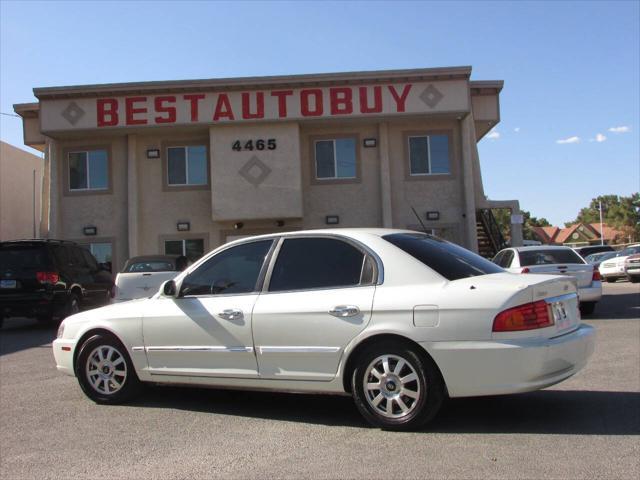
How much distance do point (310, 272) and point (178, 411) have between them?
1857 mm

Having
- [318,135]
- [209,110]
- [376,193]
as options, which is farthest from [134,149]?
[376,193]

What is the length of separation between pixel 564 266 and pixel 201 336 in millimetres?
8948

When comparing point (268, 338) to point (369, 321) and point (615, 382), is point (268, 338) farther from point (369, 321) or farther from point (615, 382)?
point (615, 382)

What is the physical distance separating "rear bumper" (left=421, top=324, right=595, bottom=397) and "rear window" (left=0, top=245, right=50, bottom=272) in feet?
35.8

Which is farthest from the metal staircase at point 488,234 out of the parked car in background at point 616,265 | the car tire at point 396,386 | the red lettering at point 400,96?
the car tire at point 396,386

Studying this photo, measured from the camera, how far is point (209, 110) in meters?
19.1

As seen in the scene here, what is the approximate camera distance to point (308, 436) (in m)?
4.87

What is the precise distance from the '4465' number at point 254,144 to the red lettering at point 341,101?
83.2 inches

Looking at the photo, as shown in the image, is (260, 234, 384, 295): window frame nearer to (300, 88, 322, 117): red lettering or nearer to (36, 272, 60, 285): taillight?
(36, 272, 60, 285): taillight

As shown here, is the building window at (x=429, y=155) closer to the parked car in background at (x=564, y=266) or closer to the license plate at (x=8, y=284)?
the parked car in background at (x=564, y=266)

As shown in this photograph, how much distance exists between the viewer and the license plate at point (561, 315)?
4.76 meters

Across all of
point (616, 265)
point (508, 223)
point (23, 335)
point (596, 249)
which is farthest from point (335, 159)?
point (508, 223)

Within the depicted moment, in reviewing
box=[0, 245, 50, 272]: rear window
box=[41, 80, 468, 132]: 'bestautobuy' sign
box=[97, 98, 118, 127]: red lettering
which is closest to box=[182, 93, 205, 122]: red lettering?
box=[41, 80, 468, 132]: 'bestautobuy' sign

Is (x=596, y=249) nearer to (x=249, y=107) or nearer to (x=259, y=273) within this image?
(x=249, y=107)
